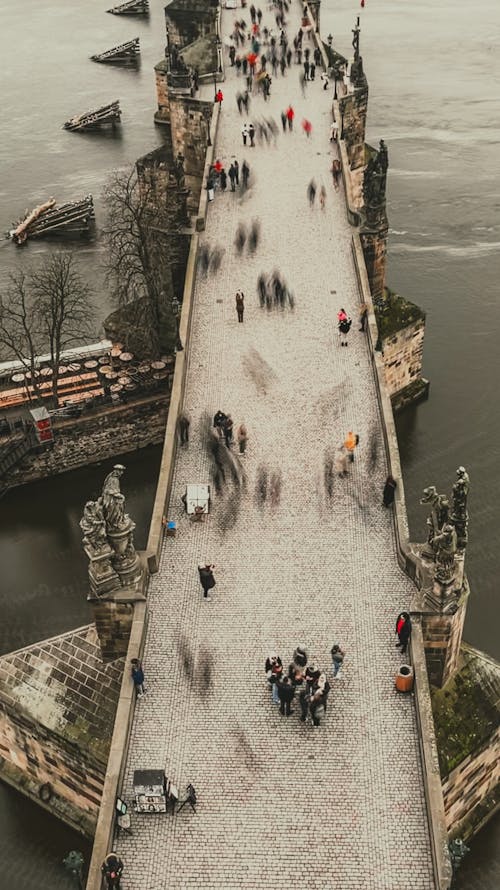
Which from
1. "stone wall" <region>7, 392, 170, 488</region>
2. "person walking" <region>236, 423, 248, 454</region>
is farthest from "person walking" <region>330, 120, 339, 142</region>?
"person walking" <region>236, 423, 248, 454</region>

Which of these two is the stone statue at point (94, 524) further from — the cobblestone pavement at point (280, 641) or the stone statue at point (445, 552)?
the stone statue at point (445, 552)

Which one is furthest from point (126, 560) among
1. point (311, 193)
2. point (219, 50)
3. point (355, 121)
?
point (219, 50)

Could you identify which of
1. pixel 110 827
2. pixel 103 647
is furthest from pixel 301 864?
pixel 103 647

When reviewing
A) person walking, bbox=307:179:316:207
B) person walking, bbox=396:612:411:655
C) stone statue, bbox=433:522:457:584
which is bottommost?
person walking, bbox=396:612:411:655

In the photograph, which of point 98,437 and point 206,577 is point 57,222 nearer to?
point 98,437

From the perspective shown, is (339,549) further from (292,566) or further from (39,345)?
(39,345)

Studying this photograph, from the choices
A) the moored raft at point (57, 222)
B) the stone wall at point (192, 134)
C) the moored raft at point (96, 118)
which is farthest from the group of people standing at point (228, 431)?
the moored raft at point (96, 118)

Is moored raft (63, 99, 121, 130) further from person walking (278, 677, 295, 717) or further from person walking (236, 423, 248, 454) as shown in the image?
person walking (278, 677, 295, 717)

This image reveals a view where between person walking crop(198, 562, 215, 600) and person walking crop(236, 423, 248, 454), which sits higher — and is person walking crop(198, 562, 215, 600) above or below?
below
